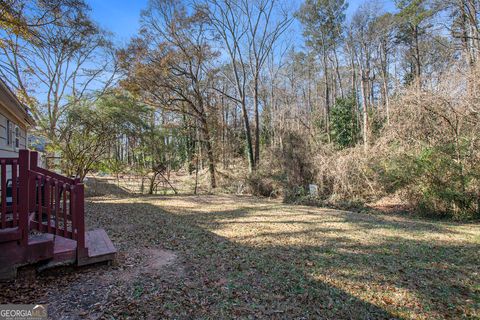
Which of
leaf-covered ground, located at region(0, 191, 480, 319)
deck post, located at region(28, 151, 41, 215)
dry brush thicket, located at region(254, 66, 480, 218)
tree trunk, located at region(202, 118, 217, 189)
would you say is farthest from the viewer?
tree trunk, located at region(202, 118, 217, 189)

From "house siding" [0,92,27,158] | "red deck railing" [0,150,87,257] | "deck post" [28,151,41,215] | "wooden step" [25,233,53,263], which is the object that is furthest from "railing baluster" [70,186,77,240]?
"house siding" [0,92,27,158]

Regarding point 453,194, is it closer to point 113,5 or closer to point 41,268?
point 41,268

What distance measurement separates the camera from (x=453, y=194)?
6582 millimetres

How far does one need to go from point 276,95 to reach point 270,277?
20.4 m

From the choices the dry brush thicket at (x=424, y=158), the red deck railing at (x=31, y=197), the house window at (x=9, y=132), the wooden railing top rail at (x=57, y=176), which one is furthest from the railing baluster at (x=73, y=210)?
the dry brush thicket at (x=424, y=158)

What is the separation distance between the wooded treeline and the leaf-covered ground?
3.21 metres

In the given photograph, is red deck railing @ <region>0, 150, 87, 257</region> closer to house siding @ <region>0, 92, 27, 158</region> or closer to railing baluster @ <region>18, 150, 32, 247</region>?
railing baluster @ <region>18, 150, 32, 247</region>

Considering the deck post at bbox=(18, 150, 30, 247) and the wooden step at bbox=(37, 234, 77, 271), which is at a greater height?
the deck post at bbox=(18, 150, 30, 247)

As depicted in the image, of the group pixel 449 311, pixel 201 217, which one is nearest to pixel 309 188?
pixel 201 217

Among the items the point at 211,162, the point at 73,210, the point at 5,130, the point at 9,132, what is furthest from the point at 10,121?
the point at 211,162

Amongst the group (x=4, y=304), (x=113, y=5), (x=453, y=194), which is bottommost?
(x=4, y=304)

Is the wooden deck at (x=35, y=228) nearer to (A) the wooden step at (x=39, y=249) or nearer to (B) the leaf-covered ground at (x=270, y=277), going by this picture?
(A) the wooden step at (x=39, y=249)

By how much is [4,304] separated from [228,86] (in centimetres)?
1893

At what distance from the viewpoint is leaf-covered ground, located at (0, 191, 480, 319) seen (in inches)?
92.8
